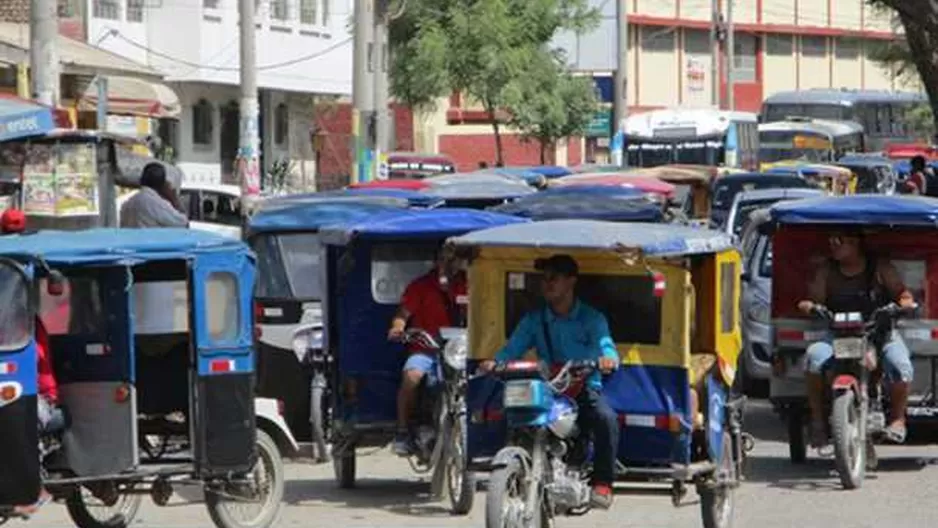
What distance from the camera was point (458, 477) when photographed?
14.0 m

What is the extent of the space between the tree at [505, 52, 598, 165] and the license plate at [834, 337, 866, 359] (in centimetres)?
3767

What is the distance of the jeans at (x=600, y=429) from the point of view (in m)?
11.5

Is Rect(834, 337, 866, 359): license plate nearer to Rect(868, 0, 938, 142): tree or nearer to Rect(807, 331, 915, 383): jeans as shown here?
Rect(807, 331, 915, 383): jeans

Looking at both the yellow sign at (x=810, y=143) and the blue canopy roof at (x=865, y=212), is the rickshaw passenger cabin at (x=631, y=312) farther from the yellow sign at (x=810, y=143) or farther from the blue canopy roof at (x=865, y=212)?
the yellow sign at (x=810, y=143)

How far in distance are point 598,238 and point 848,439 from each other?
158 inches

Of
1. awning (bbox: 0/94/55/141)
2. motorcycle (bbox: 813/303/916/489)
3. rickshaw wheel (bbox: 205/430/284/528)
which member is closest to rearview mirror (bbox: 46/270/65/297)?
rickshaw wheel (bbox: 205/430/284/528)

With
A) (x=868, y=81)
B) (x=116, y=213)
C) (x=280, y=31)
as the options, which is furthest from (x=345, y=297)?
(x=868, y=81)

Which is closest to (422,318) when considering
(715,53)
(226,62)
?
(226,62)

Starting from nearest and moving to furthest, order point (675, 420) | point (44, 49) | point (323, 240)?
point (675, 420), point (323, 240), point (44, 49)

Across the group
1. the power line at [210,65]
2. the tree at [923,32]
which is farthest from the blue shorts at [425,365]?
the power line at [210,65]

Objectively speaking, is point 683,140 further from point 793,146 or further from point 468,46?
point 793,146

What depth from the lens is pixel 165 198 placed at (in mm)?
18578

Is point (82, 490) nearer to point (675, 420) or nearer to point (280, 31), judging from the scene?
point (675, 420)

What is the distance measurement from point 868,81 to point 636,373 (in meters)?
80.4
